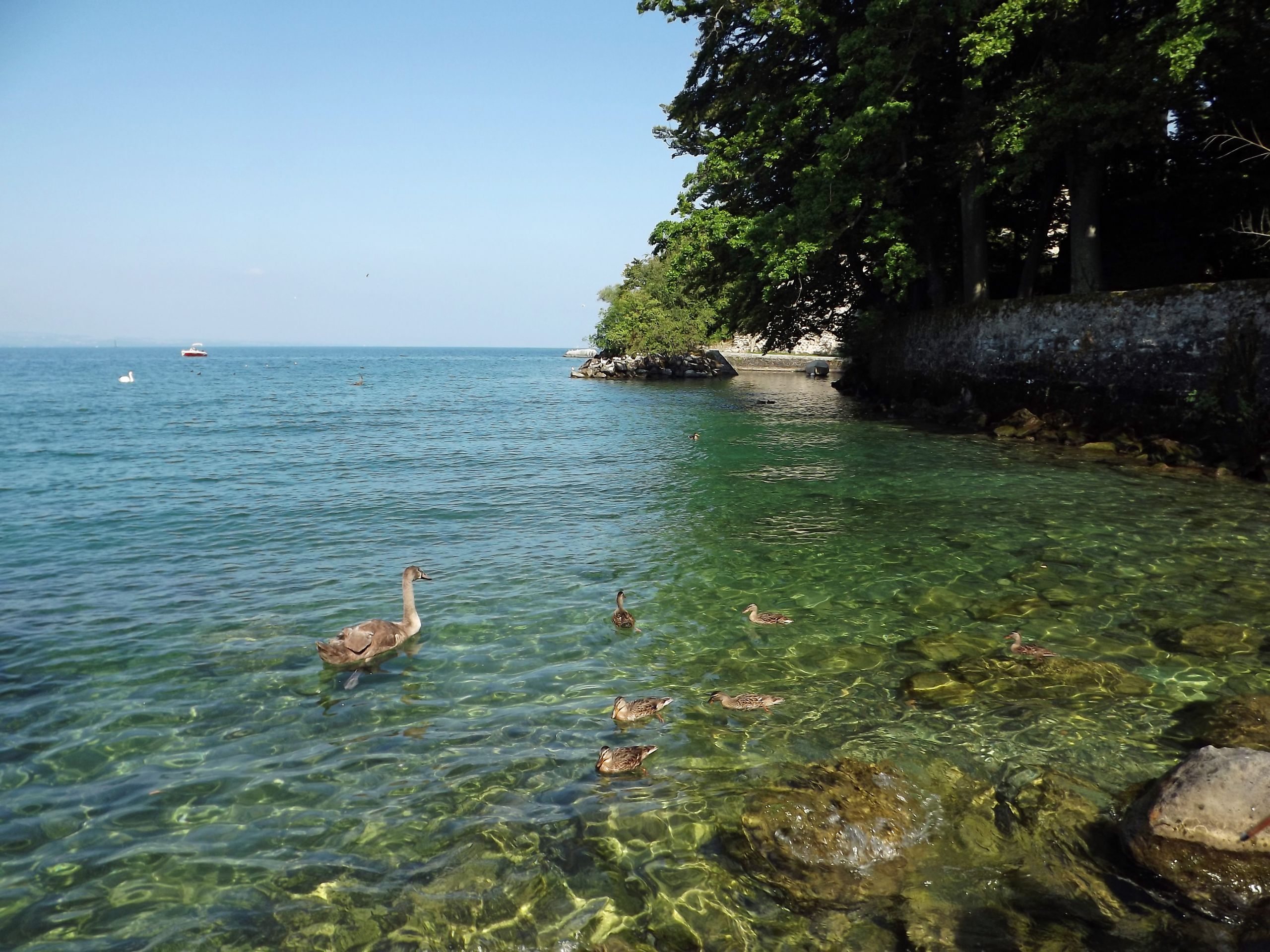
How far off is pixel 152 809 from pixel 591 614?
6.07 m

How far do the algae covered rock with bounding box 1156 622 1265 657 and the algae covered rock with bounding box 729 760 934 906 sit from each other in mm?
5665

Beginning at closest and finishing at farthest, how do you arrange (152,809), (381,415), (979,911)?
(979,911), (152,809), (381,415)

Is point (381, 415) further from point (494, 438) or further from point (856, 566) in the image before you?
point (856, 566)

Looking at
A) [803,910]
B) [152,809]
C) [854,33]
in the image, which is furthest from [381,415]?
[803,910]

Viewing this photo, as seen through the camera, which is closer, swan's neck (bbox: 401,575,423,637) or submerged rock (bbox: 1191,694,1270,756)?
submerged rock (bbox: 1191,694,1270,756)

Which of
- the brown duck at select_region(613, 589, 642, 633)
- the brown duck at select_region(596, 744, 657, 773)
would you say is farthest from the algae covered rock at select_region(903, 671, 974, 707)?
the brown duck at select_region(613, 589, 642, 633)

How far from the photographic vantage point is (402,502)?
66.7ft

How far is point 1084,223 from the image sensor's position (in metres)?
27.5

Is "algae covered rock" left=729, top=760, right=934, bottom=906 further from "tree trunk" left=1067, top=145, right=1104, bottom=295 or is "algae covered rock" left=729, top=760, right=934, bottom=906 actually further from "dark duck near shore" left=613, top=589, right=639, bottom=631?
"tree trunk" left=1067, top=145, right=1104, bottom=295

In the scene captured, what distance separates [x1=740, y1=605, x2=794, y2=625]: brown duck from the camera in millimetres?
11031

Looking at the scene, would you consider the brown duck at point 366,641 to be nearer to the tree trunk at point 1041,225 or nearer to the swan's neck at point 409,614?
the swan's neck at point 409,614

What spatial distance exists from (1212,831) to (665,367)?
7286 centimetres

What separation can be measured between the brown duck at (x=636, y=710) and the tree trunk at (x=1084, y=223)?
25.4 m

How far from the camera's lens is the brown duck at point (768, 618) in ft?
36.2
